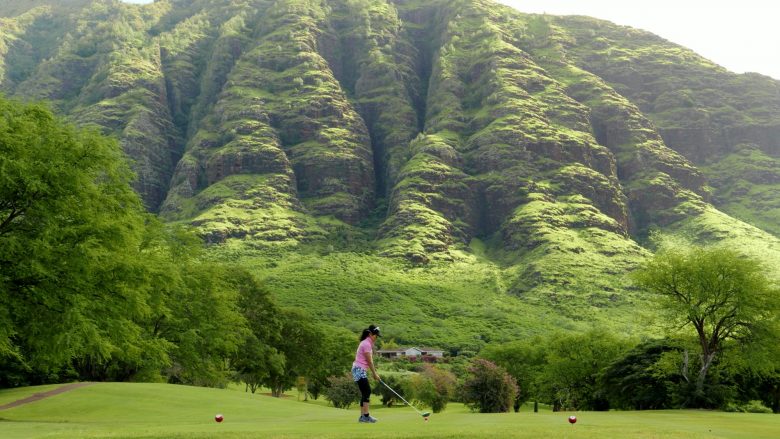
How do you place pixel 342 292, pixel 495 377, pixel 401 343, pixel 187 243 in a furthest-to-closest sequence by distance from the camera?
pixel 342 292 → pixel 401 343 → pixel 495 377 → pixel 187 243

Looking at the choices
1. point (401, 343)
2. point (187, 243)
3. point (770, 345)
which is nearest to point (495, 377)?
point (770, 345)

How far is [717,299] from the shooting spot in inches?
2042

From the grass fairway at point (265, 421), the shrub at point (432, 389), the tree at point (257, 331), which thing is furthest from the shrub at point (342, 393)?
the grass fairway at point (265, 421)

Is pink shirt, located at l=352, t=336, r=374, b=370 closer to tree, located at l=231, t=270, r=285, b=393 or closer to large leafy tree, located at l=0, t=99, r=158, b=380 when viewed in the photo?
large leafy tree, located at l=0, t=99, r=158, b=380

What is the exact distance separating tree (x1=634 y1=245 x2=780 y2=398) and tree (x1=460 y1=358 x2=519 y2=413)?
3453cm

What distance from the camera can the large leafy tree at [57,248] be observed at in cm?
2709

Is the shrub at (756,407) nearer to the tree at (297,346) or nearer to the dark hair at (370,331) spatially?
the tree at (297,346)

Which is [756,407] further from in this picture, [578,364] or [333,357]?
[333,357]

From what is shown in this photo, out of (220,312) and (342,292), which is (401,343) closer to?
(342,292)

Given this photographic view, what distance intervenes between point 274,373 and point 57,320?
199ft

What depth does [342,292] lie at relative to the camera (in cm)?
19450

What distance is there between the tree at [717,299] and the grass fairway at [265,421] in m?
16.5

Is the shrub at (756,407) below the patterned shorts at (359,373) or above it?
below

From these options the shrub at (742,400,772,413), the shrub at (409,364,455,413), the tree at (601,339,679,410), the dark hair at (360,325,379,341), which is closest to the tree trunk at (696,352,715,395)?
the tree at (601,339,679,410)
